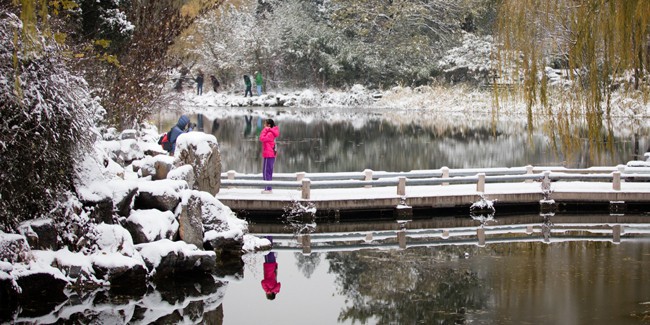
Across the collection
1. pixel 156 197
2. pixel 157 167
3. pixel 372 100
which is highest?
pixel 372 100

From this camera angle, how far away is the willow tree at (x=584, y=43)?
9023mm

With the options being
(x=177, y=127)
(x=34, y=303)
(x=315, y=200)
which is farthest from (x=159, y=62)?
(x=34, y=303)

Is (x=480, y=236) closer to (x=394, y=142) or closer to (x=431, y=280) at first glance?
(x=431, y=280)

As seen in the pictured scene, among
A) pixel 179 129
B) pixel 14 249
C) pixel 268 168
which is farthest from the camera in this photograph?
pixel 268 168

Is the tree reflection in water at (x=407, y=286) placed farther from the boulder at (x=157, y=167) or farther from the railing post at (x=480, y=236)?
the boulder at (x=157, y=167)

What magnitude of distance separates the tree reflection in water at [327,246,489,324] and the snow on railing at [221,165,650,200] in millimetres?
3031

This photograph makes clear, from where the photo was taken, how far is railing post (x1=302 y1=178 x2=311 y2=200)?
672 inches

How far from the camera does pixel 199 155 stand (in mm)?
15141

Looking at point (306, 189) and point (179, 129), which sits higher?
point (179, 129)

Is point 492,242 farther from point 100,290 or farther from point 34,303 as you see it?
point 34,303

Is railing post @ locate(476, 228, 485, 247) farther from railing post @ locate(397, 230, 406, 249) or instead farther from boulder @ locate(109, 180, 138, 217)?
boulder @ locate(109, 180, 138, 217)

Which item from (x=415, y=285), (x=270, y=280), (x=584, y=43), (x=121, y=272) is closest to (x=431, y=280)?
(x=415, y=285)

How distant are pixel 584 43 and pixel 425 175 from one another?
9.23 m

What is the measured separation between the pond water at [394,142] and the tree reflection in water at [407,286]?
618 centimetres
